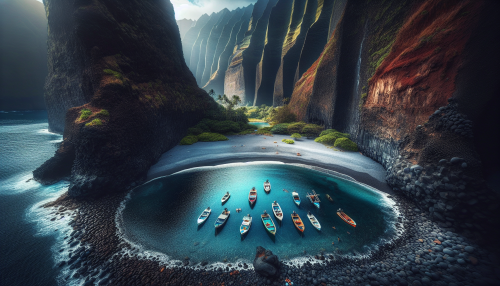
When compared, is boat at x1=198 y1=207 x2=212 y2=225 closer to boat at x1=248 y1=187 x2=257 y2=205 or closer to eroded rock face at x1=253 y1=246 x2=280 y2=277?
boat at x1=248 y1=187 x2=257 y2=205

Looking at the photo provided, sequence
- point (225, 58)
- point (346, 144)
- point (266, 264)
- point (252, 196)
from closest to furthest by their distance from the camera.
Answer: point (266, 264) < point (252, 196) < point (346, 144) < point (225, 58)

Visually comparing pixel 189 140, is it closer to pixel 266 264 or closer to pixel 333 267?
pixel 266 264

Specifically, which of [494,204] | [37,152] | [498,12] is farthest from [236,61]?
[494,204]

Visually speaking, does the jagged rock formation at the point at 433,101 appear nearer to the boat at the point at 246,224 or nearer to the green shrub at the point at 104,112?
the boat at the point at 246,224

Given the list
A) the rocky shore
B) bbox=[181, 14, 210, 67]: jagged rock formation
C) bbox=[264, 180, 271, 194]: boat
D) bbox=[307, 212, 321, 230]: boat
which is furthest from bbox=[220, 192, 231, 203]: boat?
bbox=[181, 14, 210, 67]: jagged rock formation

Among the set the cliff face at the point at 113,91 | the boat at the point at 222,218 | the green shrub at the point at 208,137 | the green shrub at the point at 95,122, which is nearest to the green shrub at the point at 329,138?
the green shrub at the point at 208,137

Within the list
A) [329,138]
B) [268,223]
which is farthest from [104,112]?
[329,138]
